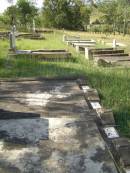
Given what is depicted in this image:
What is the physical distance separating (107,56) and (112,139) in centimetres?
777

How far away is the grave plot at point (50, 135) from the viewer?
277cm

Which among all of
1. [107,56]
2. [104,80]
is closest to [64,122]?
[104,80]

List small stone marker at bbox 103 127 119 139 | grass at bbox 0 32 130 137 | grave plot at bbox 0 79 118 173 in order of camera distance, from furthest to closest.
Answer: grass at bbox 0 32 130 137, small stone marker at bbox 103 127 119 139, grave plot at bbox 0 79 118 173

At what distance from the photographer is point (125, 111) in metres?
4.49

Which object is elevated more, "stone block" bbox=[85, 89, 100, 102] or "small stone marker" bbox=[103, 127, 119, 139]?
"stone block" bbox=[85, 89, 100, 102]

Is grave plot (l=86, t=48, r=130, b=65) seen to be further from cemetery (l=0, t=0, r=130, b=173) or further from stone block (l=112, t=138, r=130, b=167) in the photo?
stone block (l=112, t=138, r=130, b=167)

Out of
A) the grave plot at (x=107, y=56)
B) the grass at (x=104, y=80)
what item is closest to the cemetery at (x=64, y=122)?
the grass at (x=104, y=80)

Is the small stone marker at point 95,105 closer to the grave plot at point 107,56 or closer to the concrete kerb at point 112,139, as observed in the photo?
the concrete kerb at point 112,139

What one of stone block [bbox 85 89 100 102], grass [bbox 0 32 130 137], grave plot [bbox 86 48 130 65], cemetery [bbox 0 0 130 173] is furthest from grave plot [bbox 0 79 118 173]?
grave plot [bbox 86 48 130 65]

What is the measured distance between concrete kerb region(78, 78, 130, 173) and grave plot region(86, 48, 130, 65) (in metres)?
5.01

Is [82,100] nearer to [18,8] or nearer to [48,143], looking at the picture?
[48,143]

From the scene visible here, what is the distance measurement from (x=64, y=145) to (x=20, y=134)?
21.2 inches

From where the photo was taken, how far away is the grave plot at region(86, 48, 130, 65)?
31.8 feet

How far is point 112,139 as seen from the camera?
3.25 m
